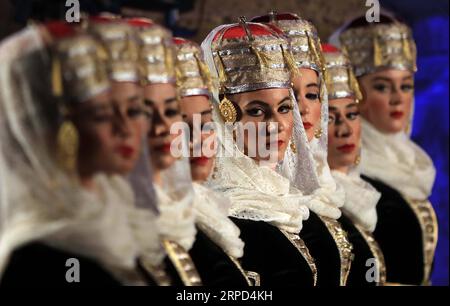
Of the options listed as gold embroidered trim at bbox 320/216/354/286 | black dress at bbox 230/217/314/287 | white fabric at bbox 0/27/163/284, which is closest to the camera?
white fabric at bbox 0/27/163/284

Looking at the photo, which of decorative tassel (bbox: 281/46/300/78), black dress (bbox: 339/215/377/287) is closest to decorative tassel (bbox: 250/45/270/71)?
decorative tassel (bbox: 281/46/300/78)

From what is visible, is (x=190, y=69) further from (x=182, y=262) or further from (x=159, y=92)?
(x=182, y=262)

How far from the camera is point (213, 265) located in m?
3.47

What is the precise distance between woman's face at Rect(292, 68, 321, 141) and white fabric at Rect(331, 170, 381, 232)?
42cm

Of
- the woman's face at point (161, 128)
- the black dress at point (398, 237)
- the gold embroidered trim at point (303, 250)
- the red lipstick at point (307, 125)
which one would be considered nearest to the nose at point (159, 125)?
the woman's face at point (161, 128)

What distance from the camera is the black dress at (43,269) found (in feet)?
9.39

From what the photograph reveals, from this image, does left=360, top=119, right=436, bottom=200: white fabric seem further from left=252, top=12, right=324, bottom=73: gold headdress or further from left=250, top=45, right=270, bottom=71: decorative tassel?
left=250, top=45, right=270, bottom=71: decorative tassel

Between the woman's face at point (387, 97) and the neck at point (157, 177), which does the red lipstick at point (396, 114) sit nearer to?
the woman's face at point (387, 97)

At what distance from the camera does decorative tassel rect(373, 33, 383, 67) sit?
5.15 m

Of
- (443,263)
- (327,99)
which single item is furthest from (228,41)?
(443,263)

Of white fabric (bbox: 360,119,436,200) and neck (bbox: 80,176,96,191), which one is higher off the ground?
neck (bbox: 80,176,96,191)

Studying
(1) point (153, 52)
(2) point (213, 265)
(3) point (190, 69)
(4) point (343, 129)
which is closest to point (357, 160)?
(4) point (343, 129)
